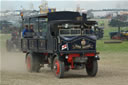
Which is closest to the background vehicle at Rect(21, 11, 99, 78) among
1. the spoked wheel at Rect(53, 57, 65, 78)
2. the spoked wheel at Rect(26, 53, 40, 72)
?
the spoked wheel at Rect(53, 57, 65, 78)

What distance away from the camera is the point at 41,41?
50.5ft

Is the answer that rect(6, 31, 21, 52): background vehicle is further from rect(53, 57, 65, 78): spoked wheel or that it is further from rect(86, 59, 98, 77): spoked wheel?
rect(53, 57, 65, 78): spoked wheel

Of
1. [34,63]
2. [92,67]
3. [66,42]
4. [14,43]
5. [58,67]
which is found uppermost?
[66,42]

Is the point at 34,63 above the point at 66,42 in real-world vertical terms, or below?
below

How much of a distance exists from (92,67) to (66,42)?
1731 mm

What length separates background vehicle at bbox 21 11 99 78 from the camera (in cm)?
1385

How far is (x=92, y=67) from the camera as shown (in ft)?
48.4

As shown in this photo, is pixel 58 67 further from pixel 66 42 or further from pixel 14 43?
pixel 14 43

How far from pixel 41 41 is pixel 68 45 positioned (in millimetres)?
1967

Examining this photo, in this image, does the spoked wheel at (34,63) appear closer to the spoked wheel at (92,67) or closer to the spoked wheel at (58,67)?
the spoked wheel at (58,67)

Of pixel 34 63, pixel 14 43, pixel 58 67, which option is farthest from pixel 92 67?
pixel 14 43

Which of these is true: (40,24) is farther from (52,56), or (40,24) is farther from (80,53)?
(80,53)

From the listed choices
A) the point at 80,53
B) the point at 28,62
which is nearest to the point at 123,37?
the point at 28,62

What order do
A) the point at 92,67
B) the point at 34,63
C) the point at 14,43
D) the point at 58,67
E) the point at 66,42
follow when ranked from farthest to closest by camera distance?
the point at 14,43 < the point at 34,63 < the point at 92,67 < the point at 58,67 < the point at 66,42
